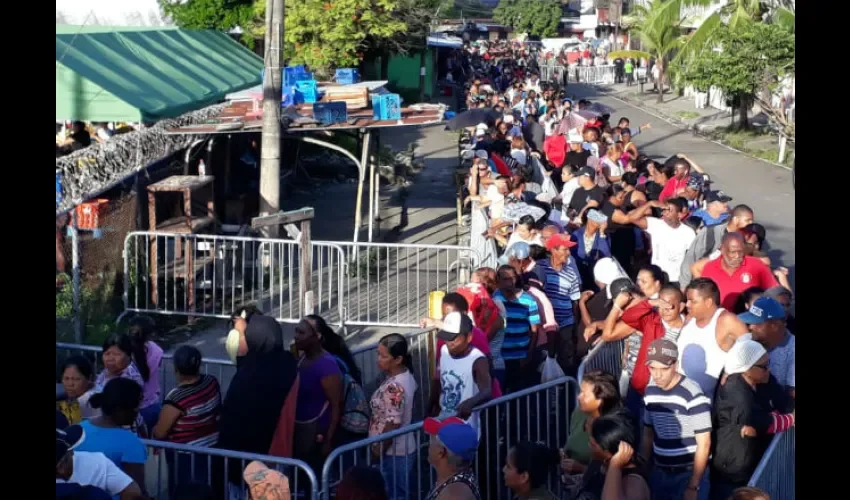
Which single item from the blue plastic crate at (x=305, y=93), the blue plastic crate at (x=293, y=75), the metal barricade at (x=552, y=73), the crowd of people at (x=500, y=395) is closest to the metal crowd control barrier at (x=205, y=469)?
the crowd of people at (x=500, y=395)

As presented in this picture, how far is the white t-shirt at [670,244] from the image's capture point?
32.1 ft

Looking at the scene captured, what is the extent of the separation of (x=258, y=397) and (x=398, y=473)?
100 centimetres

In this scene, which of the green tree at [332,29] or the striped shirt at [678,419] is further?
the green tree at [332,29]

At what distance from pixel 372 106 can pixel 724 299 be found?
7.52 meters

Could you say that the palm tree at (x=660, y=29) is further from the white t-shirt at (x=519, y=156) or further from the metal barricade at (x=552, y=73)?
the white t-shirt at (x=519, y=156)

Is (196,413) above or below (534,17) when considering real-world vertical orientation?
below

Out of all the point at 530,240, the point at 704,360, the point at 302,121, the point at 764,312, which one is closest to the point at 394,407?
the point at 704,360

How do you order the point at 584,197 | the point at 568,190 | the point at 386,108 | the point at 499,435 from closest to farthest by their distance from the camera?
the point at 499,435 → the point at 584,197 → the point at 568,190 → the point at 386,108

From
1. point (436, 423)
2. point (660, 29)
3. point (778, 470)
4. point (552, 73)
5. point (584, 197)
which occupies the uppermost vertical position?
point (660, 29)

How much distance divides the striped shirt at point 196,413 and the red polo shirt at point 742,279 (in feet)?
12.9

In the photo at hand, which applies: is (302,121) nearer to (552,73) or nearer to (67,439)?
(67,439)

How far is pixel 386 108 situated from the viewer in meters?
13.8
